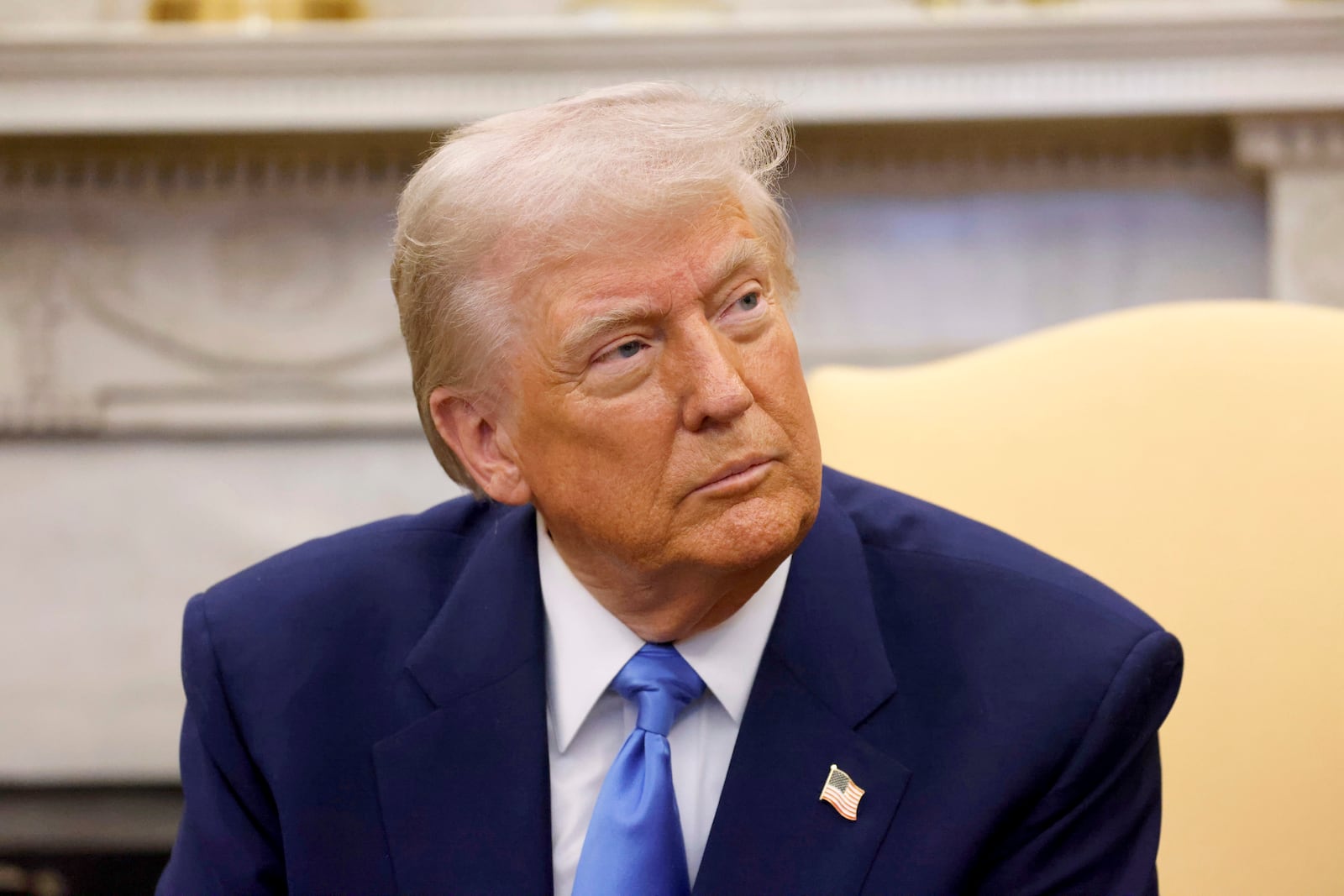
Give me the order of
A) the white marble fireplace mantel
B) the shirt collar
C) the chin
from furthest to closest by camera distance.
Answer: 1. the white marble fireplace mantel
2. the shirt collar
3. the chin

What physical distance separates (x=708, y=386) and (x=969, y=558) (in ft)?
1.02

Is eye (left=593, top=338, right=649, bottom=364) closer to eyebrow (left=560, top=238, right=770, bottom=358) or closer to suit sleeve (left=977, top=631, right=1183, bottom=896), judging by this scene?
eyebrow (left=560, top=238, right=770, bottom=358)

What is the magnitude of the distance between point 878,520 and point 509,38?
1371 millimetres

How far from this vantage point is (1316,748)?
49.7 inches

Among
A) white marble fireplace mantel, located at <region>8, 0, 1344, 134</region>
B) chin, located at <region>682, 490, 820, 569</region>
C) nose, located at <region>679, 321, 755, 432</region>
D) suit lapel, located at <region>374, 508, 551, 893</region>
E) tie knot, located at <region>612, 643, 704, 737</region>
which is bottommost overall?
suit lapel, located at <region>374, 508, 551, 893</region>

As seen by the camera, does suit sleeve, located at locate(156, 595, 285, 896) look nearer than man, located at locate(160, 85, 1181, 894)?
No

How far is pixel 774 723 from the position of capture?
1.13 metres

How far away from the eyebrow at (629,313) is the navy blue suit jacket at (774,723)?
28 cm

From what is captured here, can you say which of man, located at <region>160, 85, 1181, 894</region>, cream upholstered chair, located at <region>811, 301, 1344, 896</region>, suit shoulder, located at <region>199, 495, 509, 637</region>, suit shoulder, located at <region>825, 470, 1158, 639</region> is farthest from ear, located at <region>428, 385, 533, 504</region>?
cream upholstered chair, located at <region>811, 301, 1344, 896</region>

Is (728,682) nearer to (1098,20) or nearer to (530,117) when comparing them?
(530,117)

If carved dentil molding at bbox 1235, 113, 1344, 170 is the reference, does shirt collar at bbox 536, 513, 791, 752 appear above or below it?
below

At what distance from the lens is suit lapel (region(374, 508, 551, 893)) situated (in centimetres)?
113

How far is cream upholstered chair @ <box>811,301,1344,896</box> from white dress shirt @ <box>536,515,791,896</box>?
0.38 m

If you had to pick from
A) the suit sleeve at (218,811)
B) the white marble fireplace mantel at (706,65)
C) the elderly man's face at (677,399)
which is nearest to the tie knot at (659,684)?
the elderly man's face at (677,399)
